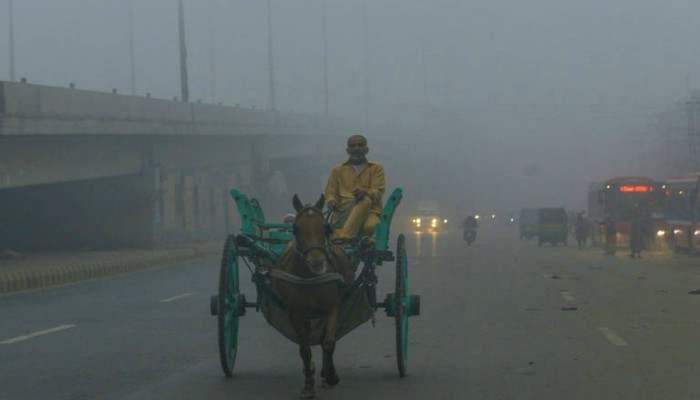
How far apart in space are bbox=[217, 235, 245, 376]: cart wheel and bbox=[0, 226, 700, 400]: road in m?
0.27

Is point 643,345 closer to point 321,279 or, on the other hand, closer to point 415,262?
point 321,279

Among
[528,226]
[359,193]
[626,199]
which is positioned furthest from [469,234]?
[359,193]

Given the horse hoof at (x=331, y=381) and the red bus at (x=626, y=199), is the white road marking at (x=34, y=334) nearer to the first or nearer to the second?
the horse hoof at (x=331, y=381)

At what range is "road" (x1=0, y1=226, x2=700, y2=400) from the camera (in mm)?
10727

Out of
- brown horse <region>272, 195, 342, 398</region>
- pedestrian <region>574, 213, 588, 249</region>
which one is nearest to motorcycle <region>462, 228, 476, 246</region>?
pedestrian <region>574, 213, 588, 249</region>

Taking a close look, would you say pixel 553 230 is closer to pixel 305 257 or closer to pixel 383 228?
pixel 383 228

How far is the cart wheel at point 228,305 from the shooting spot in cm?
1048

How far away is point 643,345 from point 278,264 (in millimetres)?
5843

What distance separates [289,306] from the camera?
9.79 m

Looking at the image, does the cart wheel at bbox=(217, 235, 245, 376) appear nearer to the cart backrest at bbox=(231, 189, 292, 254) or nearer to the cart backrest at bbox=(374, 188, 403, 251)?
the cart backrest at bbox=(231, 189, 292, 254)

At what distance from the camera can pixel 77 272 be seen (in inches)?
1244

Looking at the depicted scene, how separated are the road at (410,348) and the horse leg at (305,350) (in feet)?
1.05

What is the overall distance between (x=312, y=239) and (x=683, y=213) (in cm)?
3938

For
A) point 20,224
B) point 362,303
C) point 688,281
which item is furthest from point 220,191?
point 362,303
